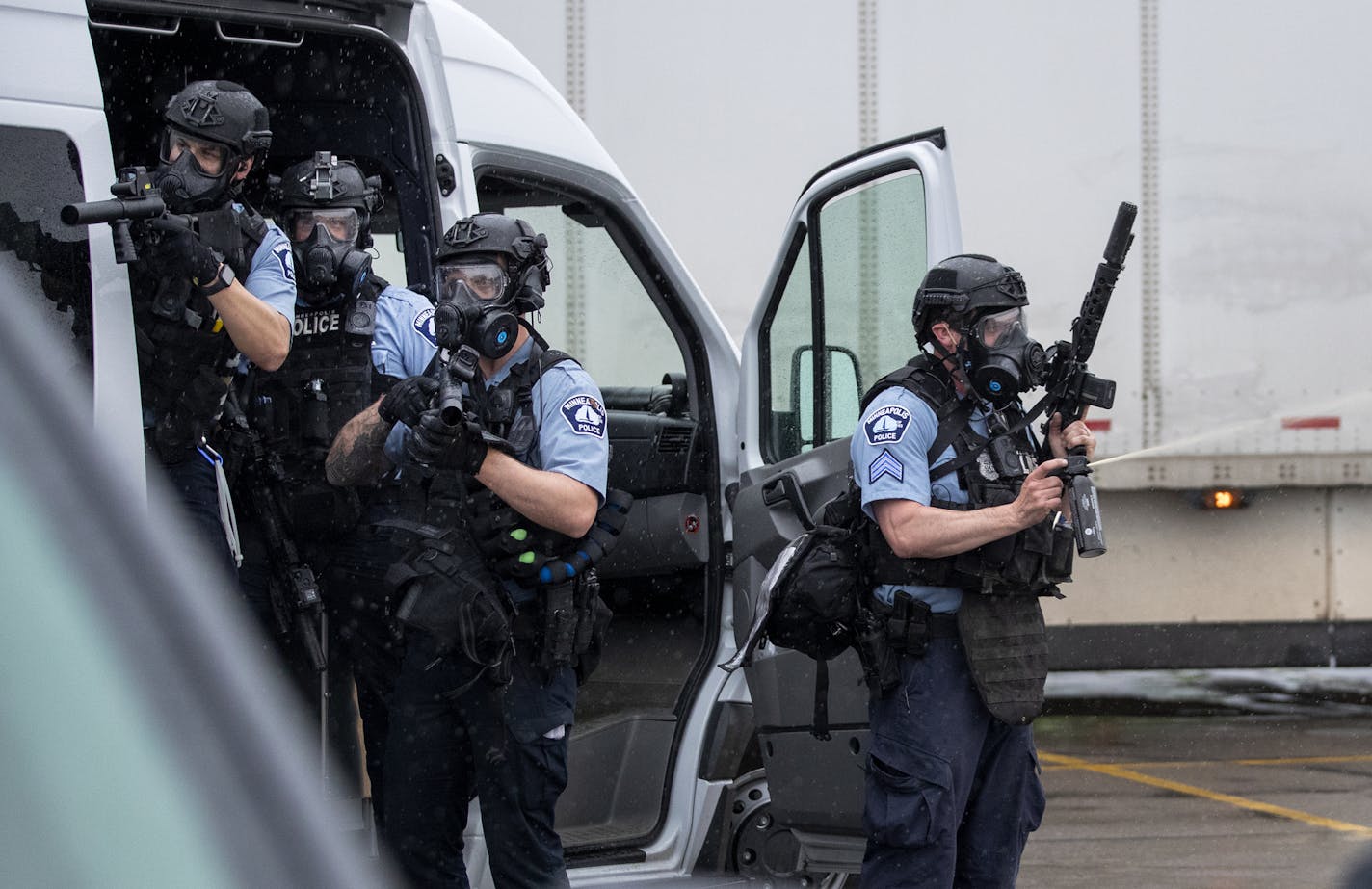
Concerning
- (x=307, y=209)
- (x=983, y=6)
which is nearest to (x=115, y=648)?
(x=307, y=209)

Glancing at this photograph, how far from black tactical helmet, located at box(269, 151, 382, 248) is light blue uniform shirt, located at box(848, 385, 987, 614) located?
55.5 inches

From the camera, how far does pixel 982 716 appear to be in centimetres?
350

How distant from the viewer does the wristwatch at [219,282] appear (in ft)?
10.8

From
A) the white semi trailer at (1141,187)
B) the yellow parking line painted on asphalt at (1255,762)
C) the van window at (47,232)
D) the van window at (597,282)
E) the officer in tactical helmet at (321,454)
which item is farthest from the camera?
the yellow parking line painted on asphalt at (1255,762)

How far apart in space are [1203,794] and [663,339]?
335 cm

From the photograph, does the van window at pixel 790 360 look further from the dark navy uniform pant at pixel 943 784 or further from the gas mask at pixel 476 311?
the gas mask at pixel 476 311

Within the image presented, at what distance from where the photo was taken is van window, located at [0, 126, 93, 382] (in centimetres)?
298

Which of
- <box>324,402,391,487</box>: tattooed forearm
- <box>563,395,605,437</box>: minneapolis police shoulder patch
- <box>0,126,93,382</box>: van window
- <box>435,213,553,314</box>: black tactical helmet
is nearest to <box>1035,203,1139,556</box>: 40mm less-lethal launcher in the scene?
<box>563,395,605,437</box>: minneapolis police shoulder patch

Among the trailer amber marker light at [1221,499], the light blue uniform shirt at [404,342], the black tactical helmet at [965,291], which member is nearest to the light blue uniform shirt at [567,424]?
the light blue uniform shirt at [404,342]

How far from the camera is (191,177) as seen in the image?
3.43m

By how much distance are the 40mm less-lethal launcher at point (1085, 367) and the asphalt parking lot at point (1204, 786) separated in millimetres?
2349

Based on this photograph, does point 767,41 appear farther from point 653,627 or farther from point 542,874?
point 542,874

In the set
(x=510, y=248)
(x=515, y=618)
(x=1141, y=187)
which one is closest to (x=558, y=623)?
(x=515, y=618)

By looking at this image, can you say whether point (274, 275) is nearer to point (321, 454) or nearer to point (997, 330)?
point (321, 454)
